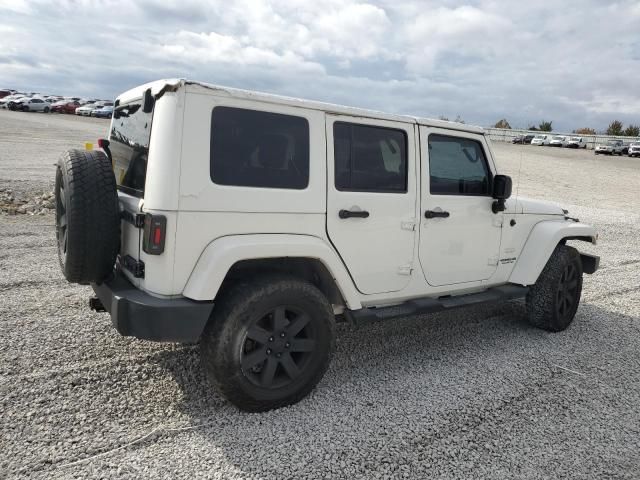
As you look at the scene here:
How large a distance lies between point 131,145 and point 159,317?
123 centimetres

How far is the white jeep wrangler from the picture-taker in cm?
292

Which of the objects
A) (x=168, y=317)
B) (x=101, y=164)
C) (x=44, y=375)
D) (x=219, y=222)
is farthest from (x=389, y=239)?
(x=44, y=375)

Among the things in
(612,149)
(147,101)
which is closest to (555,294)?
(147,101)

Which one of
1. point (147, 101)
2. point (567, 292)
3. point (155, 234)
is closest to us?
point (155, 234)

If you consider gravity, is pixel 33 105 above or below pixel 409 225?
above

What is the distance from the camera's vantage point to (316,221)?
3.36 metres

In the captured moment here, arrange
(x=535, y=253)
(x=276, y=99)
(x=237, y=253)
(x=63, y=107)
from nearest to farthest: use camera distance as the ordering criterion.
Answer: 1. (x=237, y=253)
2. (x=276, y=99)
3. (x=535, y=253)
4. (x=63, y=107)

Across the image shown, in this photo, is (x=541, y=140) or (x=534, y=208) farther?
(x=541, y=140)

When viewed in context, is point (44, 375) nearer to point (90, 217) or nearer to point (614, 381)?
point (90, 217)

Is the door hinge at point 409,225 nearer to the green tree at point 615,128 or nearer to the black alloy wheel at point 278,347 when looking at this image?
the black alloy wheel at point 278,347

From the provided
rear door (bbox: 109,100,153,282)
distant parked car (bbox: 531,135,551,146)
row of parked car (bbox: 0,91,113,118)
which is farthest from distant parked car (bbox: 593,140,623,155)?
rear door (bbox: 109,100,153,282)

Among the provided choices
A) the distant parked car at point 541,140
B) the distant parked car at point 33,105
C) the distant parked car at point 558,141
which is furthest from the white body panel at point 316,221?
the distant parked car at point 541,140

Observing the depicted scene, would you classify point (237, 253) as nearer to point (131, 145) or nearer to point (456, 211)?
point (131, 145)

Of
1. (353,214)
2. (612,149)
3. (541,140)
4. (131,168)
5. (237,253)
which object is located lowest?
(237,253)
